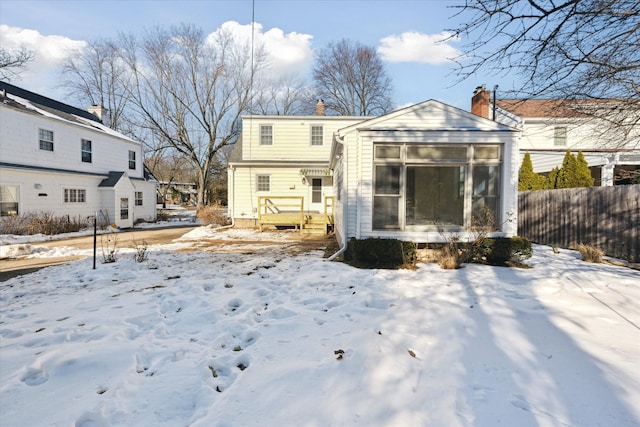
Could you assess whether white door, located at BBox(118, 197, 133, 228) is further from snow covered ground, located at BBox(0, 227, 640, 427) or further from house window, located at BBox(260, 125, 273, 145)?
snow covered ground, located at BBox(0, 227, 640, 427)

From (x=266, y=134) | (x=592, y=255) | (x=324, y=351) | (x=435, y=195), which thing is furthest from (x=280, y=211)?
(x=324, y=351)

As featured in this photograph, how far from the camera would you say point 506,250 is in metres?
7.19

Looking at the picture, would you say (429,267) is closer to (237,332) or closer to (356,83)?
(237,332)

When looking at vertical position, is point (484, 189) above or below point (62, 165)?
below

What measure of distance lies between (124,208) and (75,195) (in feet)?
8.08

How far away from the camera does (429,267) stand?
7035 mm

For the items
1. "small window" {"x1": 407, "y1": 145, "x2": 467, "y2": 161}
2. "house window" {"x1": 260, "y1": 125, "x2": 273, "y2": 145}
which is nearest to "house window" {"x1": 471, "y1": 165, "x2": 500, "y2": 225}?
"small window" {"x1": 407, "y1": 145, "x2": 467, "y2": 161}

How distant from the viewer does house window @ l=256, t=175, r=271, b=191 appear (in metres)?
16.4

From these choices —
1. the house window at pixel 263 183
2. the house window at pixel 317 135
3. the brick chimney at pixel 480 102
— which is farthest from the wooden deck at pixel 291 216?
the brick chimney at pixel 480 102

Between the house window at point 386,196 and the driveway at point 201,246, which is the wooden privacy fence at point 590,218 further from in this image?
the driveway at point 201,246

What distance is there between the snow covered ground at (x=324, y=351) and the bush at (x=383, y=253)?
107cm

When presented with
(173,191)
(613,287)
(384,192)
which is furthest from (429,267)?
(173,191)

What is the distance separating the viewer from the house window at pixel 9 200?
41.6 ft

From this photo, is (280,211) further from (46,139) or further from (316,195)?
(46,139)
